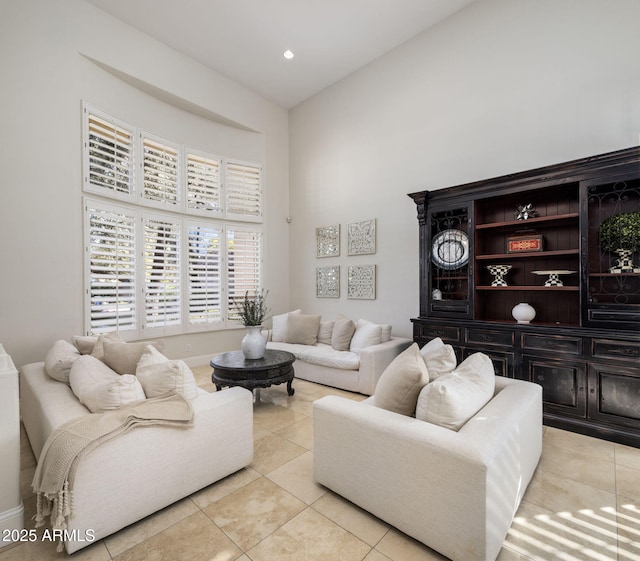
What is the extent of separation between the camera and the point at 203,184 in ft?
17.9

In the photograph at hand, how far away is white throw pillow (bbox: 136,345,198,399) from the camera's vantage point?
2.08 m

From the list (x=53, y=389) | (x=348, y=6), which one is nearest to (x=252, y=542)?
(x=53, y=389)

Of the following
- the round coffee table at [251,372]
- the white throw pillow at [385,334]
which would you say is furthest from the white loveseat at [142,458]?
the white throw pillow at [385,334]

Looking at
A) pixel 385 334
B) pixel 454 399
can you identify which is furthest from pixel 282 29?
pixel 454 399

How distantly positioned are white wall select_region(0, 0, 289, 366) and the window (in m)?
0.20

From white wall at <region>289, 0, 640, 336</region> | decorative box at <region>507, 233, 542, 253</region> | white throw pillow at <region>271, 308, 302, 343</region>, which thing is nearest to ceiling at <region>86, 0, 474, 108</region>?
white wall at <region>289, 0, 640, 336</region>

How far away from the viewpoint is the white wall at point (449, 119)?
329 cm

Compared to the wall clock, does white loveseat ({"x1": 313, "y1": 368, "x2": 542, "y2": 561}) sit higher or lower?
lower

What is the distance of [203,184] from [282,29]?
2.49 m

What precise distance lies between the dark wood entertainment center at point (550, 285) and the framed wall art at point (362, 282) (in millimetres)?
1129

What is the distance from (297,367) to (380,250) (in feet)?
6.88

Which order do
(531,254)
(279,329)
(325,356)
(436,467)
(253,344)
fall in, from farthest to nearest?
(279,329) → (325,356) → (253,344) → (531,254) → (436,467)

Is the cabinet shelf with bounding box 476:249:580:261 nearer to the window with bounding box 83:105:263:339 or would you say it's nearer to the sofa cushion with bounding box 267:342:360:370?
the sofa cushion with bounding box 267:342:360:370

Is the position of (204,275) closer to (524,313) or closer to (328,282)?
(328,282)
